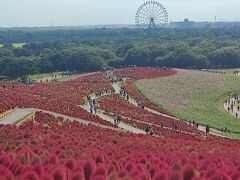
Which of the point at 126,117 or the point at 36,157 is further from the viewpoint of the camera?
the point at 126,117

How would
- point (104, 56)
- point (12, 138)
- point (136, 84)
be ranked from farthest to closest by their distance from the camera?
1. point (104, 56)
2. point (136, 84)
3. point (12, 138)

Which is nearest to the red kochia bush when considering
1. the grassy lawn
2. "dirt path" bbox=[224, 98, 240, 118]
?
the grassy lawn

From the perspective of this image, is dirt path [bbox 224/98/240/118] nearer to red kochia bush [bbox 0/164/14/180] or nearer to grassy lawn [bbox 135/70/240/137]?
grassy lawn [bbox 135/70/240/137]

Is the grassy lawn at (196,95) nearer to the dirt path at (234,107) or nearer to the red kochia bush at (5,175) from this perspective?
the dirt path at (234,107)

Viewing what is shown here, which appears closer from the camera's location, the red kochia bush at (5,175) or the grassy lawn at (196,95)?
the red kochia bush at (5,175)

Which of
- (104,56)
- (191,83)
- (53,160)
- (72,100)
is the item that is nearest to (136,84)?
(191,83)

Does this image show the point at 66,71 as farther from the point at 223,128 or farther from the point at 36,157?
the point at 36,157

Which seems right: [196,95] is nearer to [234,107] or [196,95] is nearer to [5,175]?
[234,107]

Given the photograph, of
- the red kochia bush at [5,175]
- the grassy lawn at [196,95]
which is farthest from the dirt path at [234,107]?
the red kochia bush at [5,175]

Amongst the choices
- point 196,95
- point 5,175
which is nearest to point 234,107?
point 196,95
